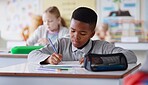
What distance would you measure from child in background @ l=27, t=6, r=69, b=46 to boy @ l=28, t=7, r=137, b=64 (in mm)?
1424

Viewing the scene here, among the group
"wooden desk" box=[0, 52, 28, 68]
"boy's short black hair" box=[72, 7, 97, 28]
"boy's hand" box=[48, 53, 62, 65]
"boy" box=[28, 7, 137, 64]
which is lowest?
"wooden desk" box=[0, 52, 28, 68]

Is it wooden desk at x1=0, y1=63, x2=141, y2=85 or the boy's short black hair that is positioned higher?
the boy's short black hair

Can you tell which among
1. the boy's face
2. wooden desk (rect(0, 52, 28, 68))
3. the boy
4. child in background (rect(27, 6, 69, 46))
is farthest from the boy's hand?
child in background (rect(27, 6, 69, 46))

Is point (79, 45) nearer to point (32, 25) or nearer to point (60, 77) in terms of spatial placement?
point (60, 77)

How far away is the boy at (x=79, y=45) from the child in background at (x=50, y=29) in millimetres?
1424

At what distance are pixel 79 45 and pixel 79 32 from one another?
10 cm

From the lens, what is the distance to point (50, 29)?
11.0 feet

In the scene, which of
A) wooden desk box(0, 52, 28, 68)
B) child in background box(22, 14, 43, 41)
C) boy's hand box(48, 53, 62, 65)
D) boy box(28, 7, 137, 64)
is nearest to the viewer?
boy's hand box(48, 53, 62, 65)

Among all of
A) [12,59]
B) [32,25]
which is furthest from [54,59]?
[32,25]

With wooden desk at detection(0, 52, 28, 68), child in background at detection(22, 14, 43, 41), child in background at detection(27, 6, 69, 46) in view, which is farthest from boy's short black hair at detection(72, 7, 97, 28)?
child in background at detection(22, 14, 43, 41)

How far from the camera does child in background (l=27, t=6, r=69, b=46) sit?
3.30 meters

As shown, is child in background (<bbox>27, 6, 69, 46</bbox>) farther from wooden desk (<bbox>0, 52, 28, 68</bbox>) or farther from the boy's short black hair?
the boy's short black hair

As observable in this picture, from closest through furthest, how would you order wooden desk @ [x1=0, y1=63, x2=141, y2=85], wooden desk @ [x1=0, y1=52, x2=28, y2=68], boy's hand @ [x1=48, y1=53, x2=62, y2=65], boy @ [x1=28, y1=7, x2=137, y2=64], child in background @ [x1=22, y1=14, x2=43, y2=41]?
1. wooden desk @ [x1=0, y1=63, x2=141, y2=85]
2. boy's hand @ [x1=48, y1=53, x2=62, y2=65]
3. boy @ [x1=28, y1=7, x2=137, y2=64]
4. wooden desk @ [x1=0, y1=52, x2=28, y2=68]
5. child in background @ [x1=22, y1=14, x2=43, y2=41]

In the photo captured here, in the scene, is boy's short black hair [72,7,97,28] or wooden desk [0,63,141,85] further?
boy's short black hair [72,7,97,28]
